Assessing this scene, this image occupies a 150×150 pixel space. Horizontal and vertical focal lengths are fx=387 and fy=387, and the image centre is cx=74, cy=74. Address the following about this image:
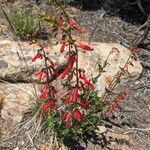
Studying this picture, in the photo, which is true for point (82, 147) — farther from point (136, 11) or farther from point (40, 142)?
point (136, 11)

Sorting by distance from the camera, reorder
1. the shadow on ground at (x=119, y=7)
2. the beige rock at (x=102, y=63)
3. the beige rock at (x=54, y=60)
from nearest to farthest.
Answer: the beige rock at (x=54, y=60) → the beige rock at (x=102, y=63) → the shadow on ground at (x=119, y=7)

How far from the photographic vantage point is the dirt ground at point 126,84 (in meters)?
4.29

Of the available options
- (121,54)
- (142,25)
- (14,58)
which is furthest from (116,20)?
(14,58)

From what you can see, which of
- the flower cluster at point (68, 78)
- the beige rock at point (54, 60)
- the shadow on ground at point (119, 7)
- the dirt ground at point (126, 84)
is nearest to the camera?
the flower cluster at point (68, 78)

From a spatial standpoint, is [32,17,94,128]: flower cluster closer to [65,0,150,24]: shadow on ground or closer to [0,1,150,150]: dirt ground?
[0,1,150,150]: dirt ground

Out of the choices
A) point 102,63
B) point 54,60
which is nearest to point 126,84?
point 102,63

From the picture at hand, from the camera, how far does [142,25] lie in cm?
614

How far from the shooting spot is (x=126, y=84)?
5.09 metres

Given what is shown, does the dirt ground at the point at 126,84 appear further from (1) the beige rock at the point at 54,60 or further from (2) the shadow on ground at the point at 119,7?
(1) the beige rock at the point at 54,60

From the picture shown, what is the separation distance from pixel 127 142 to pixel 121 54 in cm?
145

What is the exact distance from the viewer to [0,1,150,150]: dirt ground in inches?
169

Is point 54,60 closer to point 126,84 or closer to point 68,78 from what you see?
point 126,84

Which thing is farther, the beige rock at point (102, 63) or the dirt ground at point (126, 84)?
the beige rock at point (102, 63)

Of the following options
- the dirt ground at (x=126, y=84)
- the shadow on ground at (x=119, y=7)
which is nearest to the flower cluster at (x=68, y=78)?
the dirt ground at (x=126, y=84)
